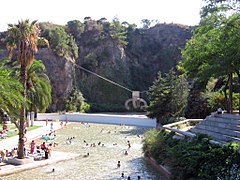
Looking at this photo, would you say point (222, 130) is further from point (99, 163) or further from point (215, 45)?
point (99, 163)

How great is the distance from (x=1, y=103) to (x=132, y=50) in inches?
2447

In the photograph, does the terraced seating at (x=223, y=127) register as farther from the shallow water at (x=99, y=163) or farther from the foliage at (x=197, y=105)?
the foliage at (x=197, y=105)

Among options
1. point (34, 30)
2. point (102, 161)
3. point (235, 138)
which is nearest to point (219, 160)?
point (235, 138)

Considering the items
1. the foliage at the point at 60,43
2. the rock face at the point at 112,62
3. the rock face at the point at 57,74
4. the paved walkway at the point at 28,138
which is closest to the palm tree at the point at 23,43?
the paved walkway at the point at 28,138

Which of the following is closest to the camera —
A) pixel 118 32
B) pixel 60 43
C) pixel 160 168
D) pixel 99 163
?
pixel 160 168

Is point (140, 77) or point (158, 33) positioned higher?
point (158, 33)

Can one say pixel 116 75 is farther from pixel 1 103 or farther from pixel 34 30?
pixel 1 103

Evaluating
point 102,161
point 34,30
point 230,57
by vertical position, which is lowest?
point 102,161

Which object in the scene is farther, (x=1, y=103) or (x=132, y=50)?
(x=132, y=50)

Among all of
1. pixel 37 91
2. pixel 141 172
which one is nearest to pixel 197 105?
pixel 37 91

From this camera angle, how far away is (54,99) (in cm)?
5747

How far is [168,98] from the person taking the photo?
3597 cm

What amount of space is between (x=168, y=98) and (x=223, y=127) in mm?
19322

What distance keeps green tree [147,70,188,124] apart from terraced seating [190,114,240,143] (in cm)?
1611
